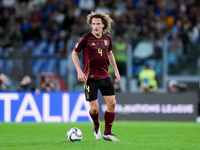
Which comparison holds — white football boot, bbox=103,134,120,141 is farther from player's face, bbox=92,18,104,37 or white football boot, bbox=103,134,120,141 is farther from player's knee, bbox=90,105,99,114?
player's face, bbox=92,18,104,37

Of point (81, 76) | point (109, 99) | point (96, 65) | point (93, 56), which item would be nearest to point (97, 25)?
point (93, 56)

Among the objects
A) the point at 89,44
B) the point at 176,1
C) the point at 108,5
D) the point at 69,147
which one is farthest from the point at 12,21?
the point at 69,147

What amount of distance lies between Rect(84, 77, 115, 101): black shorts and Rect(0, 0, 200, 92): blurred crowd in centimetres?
611

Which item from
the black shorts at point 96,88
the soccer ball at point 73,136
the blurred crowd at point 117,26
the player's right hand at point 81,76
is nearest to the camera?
the player's right hand at point 81,76

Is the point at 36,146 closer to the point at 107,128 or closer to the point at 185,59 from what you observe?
the point at 107,128

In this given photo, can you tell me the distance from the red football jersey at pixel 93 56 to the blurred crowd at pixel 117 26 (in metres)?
6.07

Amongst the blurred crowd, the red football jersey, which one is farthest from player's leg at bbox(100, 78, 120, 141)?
the blurred crowd

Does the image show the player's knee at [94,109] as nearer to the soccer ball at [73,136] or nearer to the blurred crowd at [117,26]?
the soccer ball at [73,136]

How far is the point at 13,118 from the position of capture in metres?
12.1

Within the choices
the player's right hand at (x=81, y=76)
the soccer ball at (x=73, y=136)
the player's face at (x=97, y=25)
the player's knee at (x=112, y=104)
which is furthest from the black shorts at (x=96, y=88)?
the player's face at (x=97, y=25)

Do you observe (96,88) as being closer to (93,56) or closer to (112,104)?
(112,104)

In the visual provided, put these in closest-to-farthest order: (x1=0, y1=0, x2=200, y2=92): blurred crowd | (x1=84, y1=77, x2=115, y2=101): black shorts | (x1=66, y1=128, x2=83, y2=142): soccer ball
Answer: (x1=66, y1=128, x2=83, y2=142): soccer ball, (x1=84, y1=77, x2=115, y2=101): black shorts, (x1=0, y1=0, x2=200, y2=92): blurred crowd

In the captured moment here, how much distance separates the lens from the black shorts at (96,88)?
6.44 metres

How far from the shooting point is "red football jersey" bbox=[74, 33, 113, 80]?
6441mm
